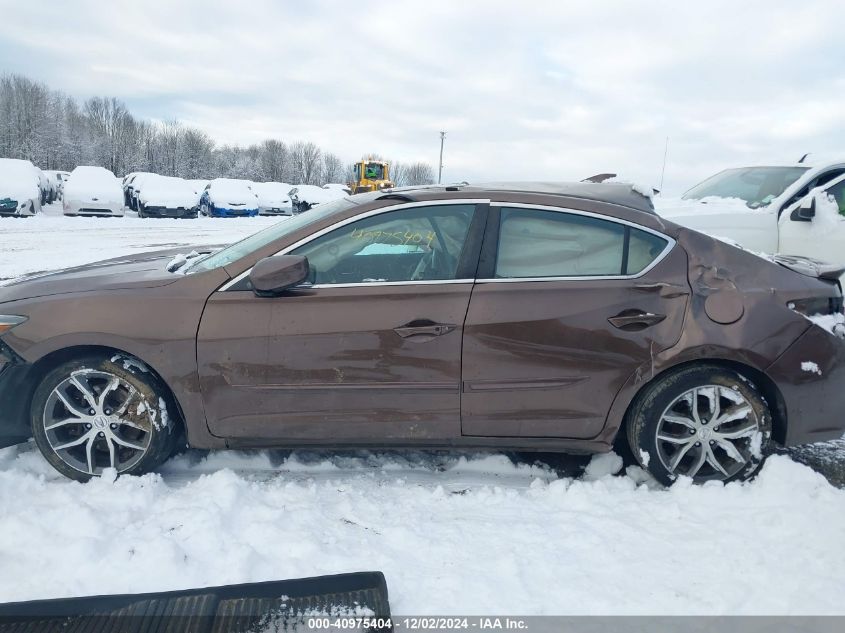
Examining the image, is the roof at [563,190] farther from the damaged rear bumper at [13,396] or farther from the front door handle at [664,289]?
the damaged rear bumper at [13,396]

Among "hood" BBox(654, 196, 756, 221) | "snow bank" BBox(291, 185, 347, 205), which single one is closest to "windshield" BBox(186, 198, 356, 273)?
"hood" BBox(654, 196, 756, 221)

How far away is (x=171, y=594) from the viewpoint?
7.63 feet

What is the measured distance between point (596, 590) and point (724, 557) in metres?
0.65

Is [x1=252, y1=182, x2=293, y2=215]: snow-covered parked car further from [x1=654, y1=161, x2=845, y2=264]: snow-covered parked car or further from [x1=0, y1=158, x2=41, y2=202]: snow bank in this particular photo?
[x1=654, y1=161, x2=845, y2=264]: snow-covered parked car

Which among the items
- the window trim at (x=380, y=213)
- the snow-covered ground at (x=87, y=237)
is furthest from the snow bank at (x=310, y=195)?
the window trim at (x=380, y=213)

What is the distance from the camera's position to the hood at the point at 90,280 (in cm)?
314

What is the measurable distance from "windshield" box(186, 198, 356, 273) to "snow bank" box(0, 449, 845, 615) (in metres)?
1.14

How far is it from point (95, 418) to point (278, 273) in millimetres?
1234

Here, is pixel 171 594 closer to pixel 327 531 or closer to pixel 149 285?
pixel 327 531

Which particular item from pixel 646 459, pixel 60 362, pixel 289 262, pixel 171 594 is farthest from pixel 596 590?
pixel 60 362

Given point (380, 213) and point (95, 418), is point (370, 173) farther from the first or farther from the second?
point (95, 418)

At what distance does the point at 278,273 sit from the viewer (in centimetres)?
293

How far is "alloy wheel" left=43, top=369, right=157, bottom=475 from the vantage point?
3016 mm

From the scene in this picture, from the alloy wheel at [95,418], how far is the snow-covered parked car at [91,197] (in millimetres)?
18276
